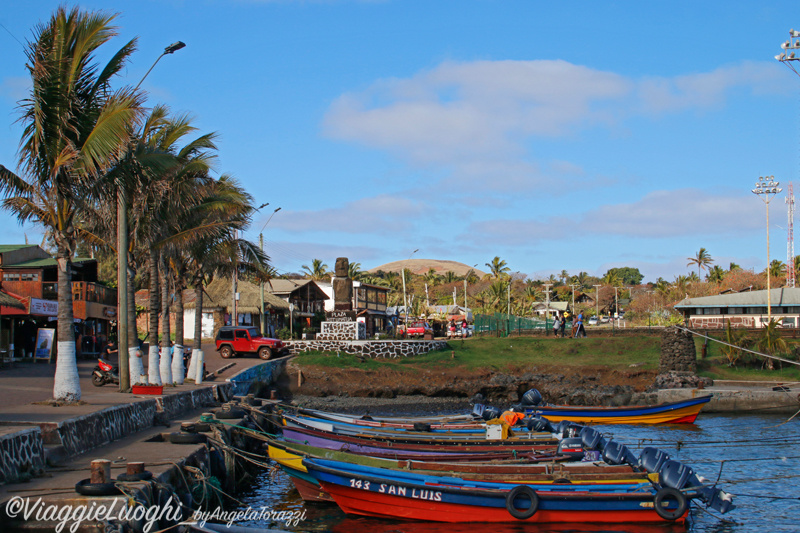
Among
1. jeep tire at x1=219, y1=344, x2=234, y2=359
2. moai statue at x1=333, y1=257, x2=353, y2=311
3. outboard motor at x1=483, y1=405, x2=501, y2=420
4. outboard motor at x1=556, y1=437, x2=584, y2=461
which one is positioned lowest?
outboard motor at x1=483, y1=405, x2=501, y2=420

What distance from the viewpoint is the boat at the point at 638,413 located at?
82.6ft

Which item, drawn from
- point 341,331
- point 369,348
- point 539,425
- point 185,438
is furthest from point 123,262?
point 341,331

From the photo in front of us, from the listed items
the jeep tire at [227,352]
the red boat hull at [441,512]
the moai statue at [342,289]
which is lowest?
the red boat hull at [441,512]

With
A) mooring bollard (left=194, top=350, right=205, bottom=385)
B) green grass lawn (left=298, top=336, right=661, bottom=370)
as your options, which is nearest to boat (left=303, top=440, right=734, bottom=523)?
mooring bollard (left=194, top=350, right=205, bottom=385)

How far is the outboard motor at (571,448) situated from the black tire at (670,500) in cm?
230

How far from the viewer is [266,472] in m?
18.7

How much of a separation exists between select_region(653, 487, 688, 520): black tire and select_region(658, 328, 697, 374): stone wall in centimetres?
2197

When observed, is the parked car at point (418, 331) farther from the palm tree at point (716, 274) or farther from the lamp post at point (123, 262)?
the palm tree at point (716, 274)

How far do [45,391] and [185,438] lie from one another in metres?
9.03

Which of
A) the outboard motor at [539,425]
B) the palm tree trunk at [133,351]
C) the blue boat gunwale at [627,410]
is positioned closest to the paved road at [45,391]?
the palm tree trunk at [133,351]

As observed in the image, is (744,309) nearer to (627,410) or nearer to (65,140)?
(627,410)

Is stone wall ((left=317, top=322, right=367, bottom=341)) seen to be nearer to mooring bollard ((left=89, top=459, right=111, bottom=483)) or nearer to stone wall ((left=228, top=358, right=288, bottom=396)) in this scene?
stone wall ((left=228, top=358, right=288, bottom=396))

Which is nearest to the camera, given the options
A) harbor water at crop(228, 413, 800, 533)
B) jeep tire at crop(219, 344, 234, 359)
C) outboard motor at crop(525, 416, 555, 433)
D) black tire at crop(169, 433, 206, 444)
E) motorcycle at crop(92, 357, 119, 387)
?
harbor water at crop(228, 413, 800, 533)

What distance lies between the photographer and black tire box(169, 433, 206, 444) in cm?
1409
